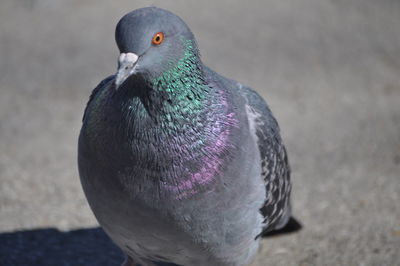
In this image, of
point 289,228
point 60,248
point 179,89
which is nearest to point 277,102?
point 289,228

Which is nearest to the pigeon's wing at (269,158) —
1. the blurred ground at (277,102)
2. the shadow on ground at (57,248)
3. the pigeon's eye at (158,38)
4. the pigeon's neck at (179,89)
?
the pigeon's neck at (179,89)

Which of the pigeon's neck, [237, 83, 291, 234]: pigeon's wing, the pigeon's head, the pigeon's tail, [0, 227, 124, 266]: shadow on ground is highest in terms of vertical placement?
the pigeon's head

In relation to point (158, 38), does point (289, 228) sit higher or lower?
lower

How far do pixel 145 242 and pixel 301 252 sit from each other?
1.57m

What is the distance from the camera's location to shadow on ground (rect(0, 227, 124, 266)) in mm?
4000

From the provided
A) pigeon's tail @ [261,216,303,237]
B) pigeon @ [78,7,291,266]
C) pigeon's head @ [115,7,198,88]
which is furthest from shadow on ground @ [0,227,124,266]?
pigeon's head @ [115,7,198,88]

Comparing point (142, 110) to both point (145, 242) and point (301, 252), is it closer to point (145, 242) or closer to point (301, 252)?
point (145, 242)

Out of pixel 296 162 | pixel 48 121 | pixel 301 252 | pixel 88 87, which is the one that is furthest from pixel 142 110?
pixel 88 87

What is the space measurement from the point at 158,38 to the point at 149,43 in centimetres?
6

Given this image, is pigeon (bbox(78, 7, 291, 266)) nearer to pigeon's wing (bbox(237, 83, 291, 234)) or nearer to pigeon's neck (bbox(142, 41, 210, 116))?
pigeon's neck (bbox(142, 41, 210, 116))

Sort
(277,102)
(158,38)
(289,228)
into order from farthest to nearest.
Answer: (277,102) → (289,228) → (158,38)

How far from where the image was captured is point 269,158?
11.0 feet

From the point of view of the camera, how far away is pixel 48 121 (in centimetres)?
605

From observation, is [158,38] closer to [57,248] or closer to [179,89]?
[179,89]
